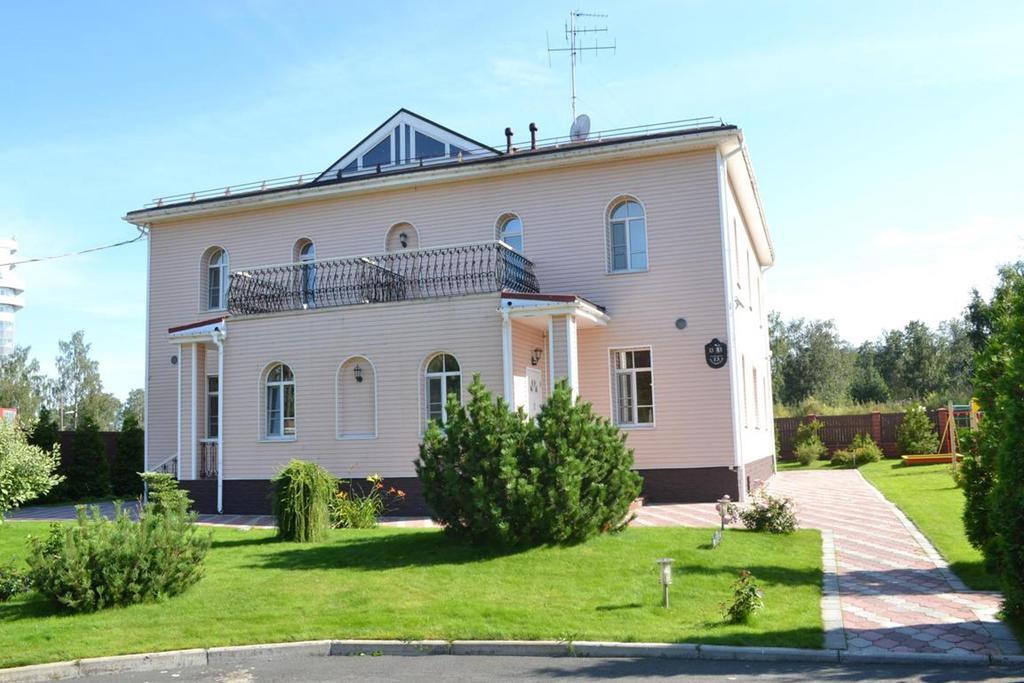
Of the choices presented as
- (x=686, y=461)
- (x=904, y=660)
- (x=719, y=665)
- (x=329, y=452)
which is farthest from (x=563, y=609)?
(x=329, y=452)

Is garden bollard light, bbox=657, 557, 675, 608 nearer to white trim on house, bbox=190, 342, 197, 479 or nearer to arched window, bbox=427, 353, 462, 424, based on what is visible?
arched window, bbox=427, 353, 462, 424

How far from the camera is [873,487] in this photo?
19922 mm

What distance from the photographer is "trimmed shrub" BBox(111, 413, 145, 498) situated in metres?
24.4

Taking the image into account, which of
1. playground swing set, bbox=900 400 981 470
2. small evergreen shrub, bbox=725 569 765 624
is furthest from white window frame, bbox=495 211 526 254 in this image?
playground swing set, bbox=900 400 981 470

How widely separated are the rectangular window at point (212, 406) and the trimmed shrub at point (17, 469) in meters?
9.58

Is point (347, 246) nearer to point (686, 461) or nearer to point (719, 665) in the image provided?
point (686, 461)

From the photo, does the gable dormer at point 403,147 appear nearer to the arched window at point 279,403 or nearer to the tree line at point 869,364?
the arched window at point 279,403

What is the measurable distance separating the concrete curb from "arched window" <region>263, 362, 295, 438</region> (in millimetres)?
11051

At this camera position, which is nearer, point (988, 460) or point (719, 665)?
point (719, 665)

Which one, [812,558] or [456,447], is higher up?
[456,447]

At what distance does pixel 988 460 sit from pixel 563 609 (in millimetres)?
5094

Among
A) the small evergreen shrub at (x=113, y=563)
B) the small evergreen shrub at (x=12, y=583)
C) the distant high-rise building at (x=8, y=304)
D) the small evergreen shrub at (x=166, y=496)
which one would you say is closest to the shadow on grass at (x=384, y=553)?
the small evergreen shrub at (x=166, y=496)

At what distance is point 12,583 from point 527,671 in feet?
20.3

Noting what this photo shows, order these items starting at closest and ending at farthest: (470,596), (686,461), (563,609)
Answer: (563,609)
(470,596)
(686,461)
